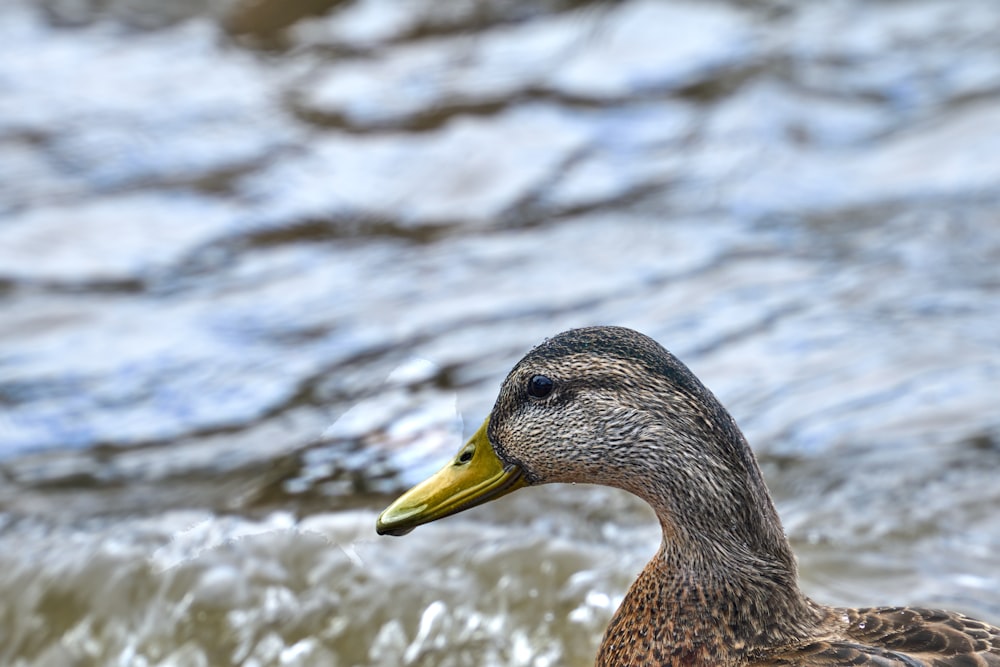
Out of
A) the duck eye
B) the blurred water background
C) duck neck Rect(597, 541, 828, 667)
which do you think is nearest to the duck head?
the duck eye

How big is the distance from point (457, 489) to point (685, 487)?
0.66 meters

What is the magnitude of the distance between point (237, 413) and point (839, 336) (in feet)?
10.2

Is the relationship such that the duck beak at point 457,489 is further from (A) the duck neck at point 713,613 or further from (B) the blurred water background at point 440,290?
(B) the blurred water background at point 440,290

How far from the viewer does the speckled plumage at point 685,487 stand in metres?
3.66

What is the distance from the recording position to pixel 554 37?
1085 cm

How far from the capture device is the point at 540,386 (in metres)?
3.78

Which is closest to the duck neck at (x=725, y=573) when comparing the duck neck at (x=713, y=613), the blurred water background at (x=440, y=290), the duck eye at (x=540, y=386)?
the duck neck at (x=713, y=613)

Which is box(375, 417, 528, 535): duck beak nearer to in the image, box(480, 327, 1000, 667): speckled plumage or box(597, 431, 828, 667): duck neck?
box(480, 327, 1000, 667): speckled plumage

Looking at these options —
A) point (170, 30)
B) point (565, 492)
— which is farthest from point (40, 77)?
point (565, 492)

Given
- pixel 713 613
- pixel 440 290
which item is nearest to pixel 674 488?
pixel 713 613

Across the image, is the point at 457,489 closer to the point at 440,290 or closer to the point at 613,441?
the point at 613,441

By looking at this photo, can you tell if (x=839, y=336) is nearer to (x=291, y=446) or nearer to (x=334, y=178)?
(x=291, y=446)

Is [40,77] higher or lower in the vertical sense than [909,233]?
higher

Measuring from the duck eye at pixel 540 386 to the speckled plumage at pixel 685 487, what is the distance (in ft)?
0.05
